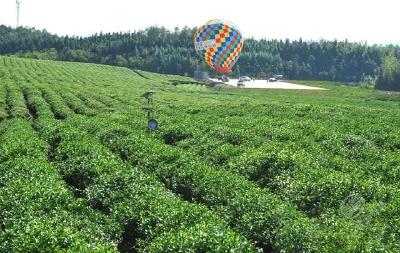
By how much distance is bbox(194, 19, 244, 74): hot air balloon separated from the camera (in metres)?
50.3

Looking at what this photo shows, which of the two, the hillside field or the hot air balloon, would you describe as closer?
the hillside field

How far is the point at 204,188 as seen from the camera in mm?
23500

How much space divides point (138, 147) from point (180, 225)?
581 inches

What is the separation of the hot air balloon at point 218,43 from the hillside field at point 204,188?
11.2 m

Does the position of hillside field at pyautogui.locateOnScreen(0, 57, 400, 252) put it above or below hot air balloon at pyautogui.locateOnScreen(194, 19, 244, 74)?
below

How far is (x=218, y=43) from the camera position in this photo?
50.4m

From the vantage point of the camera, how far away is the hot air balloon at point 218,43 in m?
50.3

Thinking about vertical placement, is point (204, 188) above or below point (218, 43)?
below

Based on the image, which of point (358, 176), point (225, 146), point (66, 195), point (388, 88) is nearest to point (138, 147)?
point (225, 146)

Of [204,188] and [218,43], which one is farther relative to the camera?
[218,43]

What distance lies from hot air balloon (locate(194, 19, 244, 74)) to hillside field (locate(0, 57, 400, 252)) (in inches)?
439

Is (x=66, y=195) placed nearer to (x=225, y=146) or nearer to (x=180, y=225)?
(x=180, y=225)

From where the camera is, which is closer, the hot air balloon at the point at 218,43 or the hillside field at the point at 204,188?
the hillside field at the point at 204,188

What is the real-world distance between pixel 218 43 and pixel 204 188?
29476 millimetres
